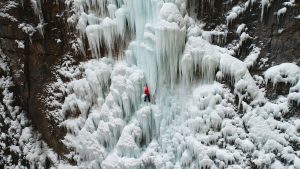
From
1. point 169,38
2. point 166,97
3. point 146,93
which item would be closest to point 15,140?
point 146,93

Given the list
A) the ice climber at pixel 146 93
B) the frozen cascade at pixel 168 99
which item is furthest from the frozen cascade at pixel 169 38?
the ice climber at pixel 146 93

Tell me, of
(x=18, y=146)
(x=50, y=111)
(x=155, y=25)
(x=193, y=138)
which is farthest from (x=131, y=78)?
(x=18, y=146)

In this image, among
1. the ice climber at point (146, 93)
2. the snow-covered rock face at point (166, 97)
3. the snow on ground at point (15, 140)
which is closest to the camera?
the snow-covered rock face at point (166, 97)

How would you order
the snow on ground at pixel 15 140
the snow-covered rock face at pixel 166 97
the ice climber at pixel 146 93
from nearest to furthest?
the snow-covered rock face at pixel 166 97
the ice climber at pixel 146 93
the snow on ground at pixel 15 140

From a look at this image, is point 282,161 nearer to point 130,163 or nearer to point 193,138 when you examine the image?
point 193,138

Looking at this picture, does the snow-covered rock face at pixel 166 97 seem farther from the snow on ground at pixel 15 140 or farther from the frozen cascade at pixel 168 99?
the snow on ground at pixel 15 140

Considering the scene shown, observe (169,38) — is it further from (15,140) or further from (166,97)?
(15,140)

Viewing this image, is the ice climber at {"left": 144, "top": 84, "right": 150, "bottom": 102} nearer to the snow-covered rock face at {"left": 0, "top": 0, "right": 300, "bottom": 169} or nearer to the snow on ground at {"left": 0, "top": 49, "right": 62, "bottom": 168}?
the snow-covered rock face at {"left": 0, "top": 0, "right": 300, "bottom": 169}

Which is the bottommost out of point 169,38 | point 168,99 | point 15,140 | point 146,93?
point 15,140

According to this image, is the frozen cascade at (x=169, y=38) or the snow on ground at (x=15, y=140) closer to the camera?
the frozen cascade at (x=169, y=38)

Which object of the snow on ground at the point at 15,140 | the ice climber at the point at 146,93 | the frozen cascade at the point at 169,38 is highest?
the frozen cascade at the point at 169,38

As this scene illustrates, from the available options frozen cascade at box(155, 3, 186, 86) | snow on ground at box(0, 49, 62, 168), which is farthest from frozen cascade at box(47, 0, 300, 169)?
snow on ground at box(0, 49, 62, 168)
